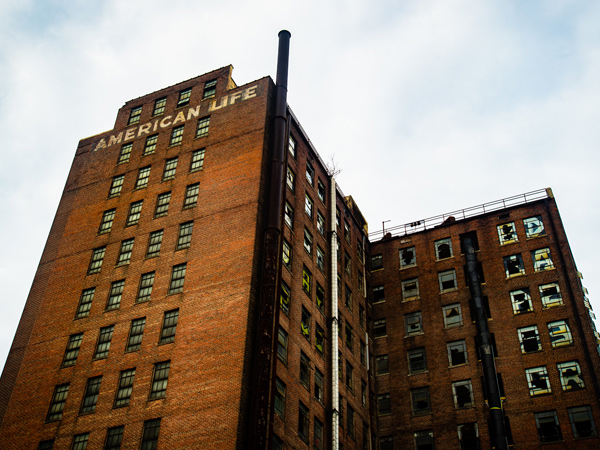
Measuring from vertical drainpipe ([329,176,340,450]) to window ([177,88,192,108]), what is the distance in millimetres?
14490

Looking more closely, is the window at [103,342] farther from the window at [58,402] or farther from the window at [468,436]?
the window at [468,436]

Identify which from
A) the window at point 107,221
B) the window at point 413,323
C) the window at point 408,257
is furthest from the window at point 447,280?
the window at point 107,221

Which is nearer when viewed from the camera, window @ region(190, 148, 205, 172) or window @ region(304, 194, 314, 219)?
window @ region(190, 148, 205, 172)

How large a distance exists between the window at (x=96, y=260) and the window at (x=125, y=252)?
1.56m

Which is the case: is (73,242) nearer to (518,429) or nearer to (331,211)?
(331,211)

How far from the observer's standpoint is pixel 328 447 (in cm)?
4294

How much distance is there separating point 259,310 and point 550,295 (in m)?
27.1

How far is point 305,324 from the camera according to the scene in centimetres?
4497

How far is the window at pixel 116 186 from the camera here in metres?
50.8

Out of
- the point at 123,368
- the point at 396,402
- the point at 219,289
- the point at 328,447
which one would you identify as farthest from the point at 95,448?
the point at 396,402

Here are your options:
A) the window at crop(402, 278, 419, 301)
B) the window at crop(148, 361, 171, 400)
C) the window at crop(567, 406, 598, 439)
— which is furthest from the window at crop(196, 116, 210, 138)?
the window at crop(567, 406, 598, 439)

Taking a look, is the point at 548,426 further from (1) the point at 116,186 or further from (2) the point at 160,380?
(1) the point at 116,186

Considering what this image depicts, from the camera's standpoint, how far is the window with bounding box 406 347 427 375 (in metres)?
54.5

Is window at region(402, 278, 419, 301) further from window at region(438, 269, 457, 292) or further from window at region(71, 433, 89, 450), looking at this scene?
window at region(71, 433, 89, 450)
